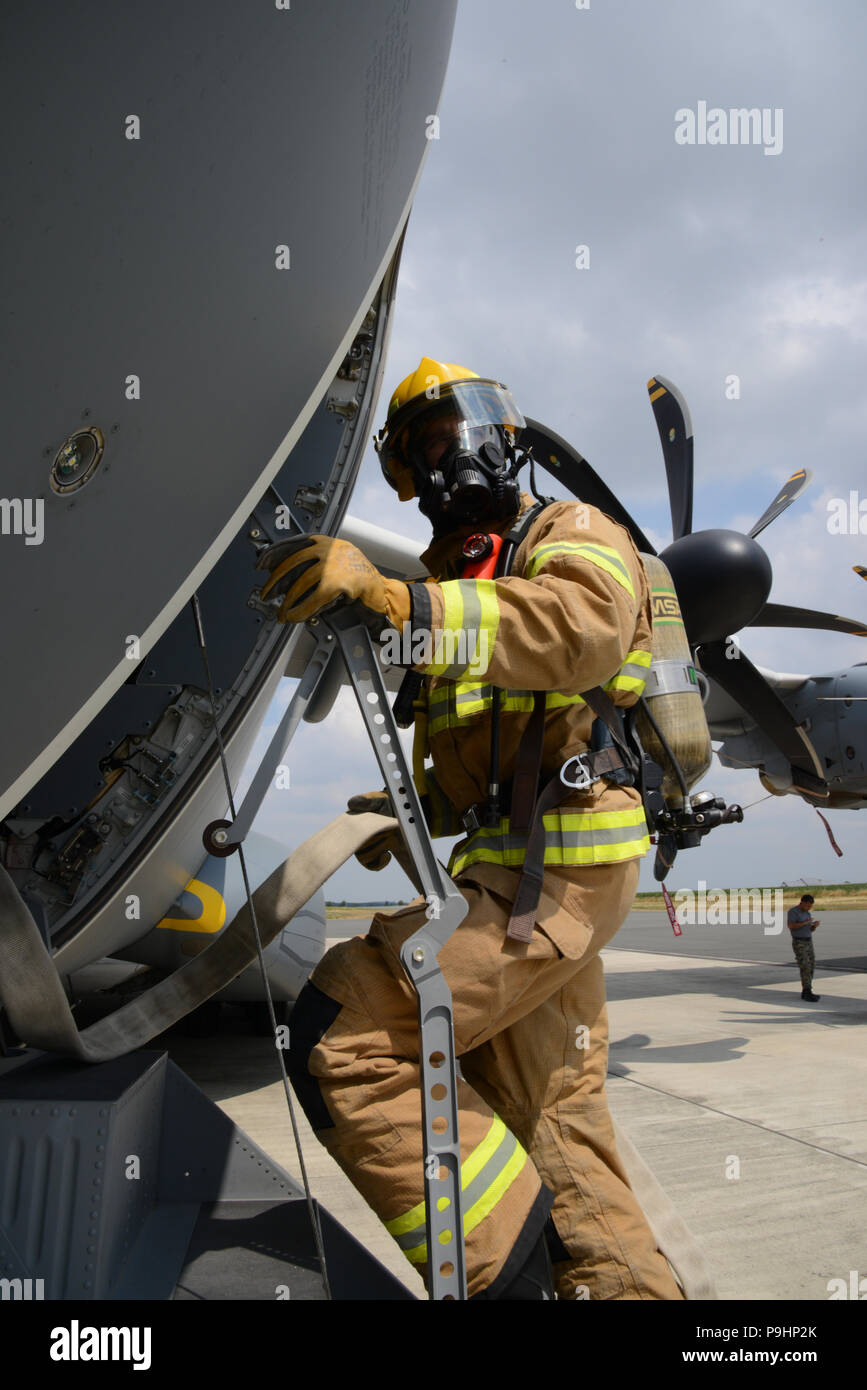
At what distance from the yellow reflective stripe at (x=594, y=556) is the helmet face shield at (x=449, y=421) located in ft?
1.48

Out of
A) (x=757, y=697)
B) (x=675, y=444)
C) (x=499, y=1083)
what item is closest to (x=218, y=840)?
(x=499, y=1083)

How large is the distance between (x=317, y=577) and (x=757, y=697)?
6913mm

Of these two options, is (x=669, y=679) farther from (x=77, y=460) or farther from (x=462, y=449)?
(x=77, y=460)

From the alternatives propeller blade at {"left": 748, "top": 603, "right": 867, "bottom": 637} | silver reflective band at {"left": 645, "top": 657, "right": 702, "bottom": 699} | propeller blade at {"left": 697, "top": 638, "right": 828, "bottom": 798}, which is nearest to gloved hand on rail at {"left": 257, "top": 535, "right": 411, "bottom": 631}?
silver reflective band at {"left": 645, "top": 657, "right": 702, "bottom": 699}

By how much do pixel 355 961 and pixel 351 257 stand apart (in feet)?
5.34

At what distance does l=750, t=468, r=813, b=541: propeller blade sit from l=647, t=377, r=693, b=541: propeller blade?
605mm

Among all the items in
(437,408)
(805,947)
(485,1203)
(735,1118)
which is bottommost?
(735,1118)

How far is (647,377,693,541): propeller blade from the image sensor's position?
7.36 metres

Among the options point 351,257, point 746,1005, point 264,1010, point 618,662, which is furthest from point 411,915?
point 746,1005

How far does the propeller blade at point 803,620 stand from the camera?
865 cm

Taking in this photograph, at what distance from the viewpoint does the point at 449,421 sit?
7.93 ft

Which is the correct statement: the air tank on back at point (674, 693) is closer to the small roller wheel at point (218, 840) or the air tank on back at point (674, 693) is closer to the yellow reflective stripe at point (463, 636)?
the yellow reflective stripe at point (463, 636)

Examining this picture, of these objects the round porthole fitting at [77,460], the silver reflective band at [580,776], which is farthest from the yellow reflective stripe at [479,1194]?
the round porthole fitting at [77,460]

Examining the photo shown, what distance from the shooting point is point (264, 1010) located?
7301mm
